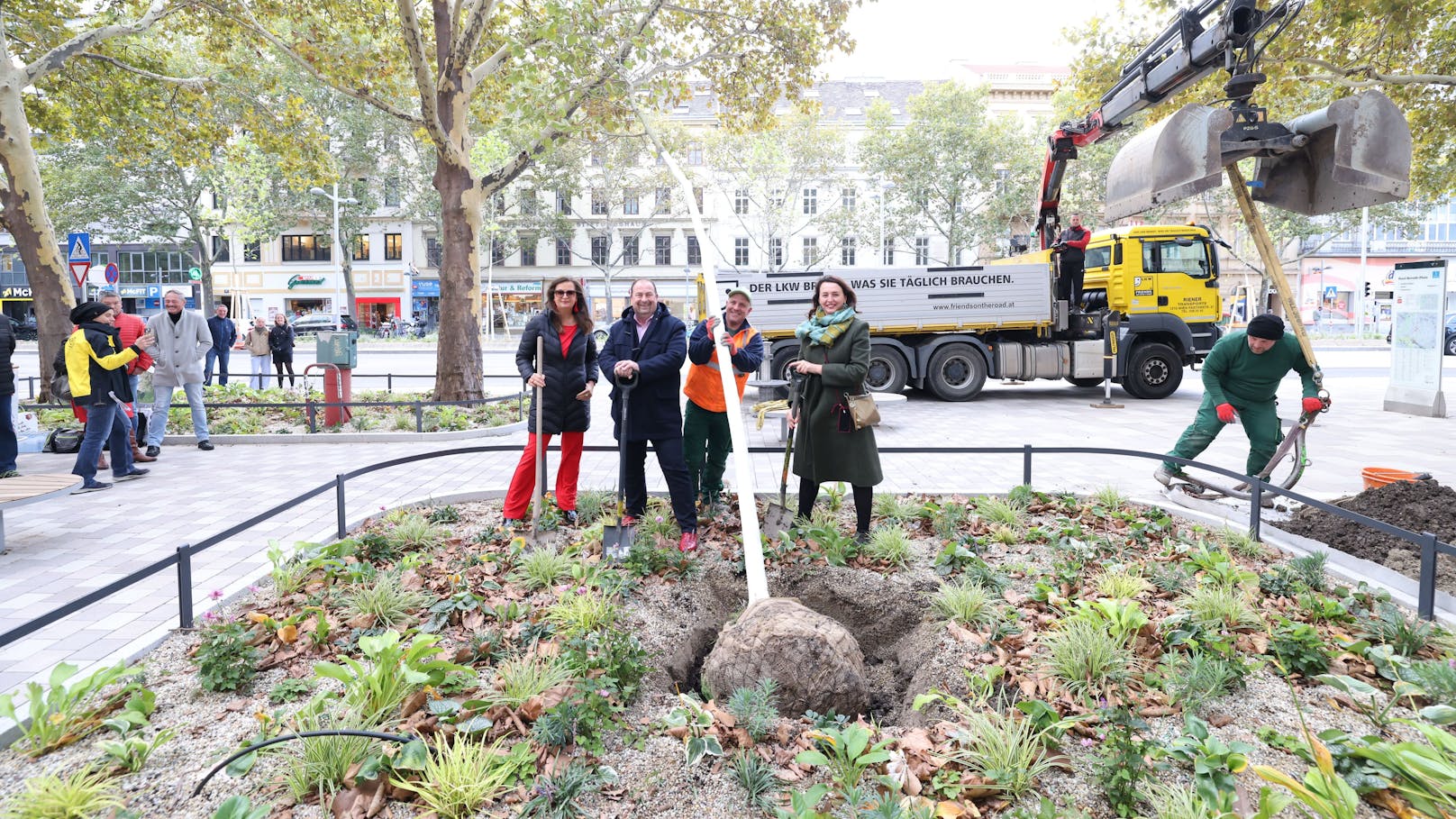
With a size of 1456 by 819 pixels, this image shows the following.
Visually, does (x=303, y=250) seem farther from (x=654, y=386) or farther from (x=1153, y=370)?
(x=654, y=386)

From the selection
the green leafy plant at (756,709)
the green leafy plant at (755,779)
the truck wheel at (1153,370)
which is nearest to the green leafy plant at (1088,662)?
the green leafy plant at (756,709)

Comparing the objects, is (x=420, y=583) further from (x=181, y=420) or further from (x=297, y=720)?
(x=181, y=420)

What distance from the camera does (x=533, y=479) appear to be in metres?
5.79

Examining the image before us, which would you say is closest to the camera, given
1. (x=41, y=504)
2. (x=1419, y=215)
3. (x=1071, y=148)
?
(x=41, y=504)

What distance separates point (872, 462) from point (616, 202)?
38203 millimetres

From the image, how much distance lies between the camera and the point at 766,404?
Result: 31.4 feet

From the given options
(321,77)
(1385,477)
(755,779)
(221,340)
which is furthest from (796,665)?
(221,340)

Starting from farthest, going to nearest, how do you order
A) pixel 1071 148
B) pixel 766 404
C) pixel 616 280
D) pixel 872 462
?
pixel 616 280 → pixel 1071 148 → pixel 766 404 → pixel 872 462

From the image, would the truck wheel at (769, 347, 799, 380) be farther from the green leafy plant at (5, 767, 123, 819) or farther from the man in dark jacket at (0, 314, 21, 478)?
the green leafy plant at (5, 767, 123, 819)

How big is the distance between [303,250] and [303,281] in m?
2.26

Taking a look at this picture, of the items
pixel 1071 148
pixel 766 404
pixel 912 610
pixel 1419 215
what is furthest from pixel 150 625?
pixel 1419 215

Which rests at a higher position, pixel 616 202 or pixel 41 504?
pixel 616 202

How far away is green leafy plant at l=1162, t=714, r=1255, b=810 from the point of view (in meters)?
2.55

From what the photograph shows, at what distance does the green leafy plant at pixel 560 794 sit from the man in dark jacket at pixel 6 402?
6.77 meters
